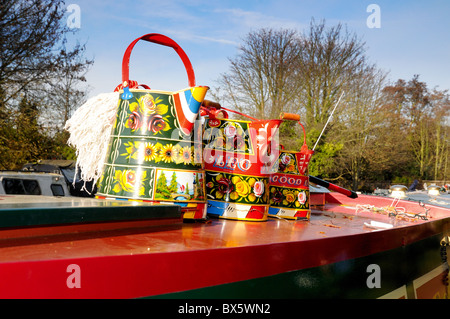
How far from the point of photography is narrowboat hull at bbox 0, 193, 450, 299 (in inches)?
77.6

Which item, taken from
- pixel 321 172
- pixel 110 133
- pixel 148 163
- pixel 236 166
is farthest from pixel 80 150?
pixel 321 172

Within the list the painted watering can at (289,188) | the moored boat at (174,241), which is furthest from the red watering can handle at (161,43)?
the painted watering can at (289,188)

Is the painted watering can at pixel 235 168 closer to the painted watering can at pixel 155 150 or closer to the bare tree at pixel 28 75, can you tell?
the painted watering can at pixel 155 150

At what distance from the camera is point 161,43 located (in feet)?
12.2

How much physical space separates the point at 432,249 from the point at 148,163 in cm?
404

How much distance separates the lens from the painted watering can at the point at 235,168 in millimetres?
4141

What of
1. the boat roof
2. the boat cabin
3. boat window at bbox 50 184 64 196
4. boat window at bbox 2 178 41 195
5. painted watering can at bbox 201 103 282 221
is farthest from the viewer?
boat window at bbox 50 184 64 196

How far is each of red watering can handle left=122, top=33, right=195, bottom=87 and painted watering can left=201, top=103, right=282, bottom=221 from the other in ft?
2.24

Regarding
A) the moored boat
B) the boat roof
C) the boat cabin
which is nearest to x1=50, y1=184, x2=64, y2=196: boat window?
the boat cabin

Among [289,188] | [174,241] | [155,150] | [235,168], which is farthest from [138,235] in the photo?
[289,188]

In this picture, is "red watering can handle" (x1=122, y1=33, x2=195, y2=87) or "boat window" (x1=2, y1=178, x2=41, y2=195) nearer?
"red watering can handle" (x1=122, y1=33, x2=195, y2=87)

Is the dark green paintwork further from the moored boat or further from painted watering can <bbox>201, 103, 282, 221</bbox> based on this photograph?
painted watering can <bbox>201, 103, 282, 221</bbox>

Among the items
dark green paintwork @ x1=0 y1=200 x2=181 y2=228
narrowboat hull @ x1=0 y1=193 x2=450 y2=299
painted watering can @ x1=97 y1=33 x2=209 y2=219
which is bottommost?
narrowboat hull @ x1=0 y1=193 x2=450 y2=299

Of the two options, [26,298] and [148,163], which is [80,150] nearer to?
[148,163]
